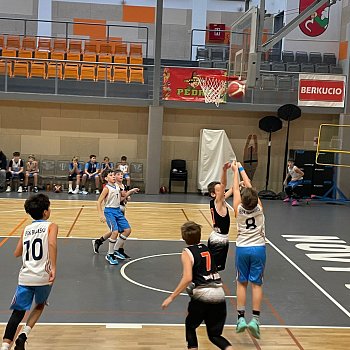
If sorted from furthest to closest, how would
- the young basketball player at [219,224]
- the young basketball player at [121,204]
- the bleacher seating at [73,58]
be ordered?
the bleacher seating at [73,58], the young basketball player at [121,204], the young basketball player at [219,224]

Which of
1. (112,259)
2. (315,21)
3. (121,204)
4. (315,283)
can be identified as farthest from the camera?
(315,21)

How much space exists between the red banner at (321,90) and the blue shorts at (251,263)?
13.9m

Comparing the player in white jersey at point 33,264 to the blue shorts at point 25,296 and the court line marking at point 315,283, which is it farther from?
the court line marking at point 315,283

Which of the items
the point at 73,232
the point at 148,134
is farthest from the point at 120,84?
the point at 73,232

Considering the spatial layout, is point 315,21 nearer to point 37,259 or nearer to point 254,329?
point 254,329

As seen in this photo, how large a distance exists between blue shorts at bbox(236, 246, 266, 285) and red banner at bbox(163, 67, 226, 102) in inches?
518

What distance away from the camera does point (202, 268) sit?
14.6ft

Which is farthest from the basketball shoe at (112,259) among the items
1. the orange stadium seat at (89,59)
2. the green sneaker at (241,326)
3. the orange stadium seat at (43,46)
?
the orange stadium seat at (43,46)

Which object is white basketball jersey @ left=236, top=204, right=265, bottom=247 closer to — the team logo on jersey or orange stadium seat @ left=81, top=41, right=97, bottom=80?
orange stadium seat @ left=81, top=41, right=97, bottom=80

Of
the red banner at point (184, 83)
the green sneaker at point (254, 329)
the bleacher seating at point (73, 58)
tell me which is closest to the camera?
the green sneaker at point (254, 329)

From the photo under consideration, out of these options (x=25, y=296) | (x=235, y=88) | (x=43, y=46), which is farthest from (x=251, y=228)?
(x=43, y=46)

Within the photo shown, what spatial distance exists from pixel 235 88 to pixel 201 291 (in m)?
12.1

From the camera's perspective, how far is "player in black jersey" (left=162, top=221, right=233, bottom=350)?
436 cm

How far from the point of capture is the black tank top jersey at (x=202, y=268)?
14.5 feet
